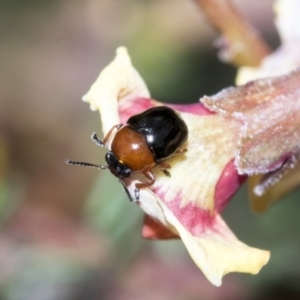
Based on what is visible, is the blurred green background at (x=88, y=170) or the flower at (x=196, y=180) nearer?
the flower at (x=196, y=180)

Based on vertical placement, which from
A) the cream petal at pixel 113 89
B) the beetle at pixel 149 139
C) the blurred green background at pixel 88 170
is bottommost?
the blurred green background at pixel 88 170

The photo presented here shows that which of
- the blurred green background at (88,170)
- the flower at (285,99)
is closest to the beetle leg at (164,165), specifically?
the flower at (285,99)

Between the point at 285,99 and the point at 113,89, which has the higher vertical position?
the point at 113,89

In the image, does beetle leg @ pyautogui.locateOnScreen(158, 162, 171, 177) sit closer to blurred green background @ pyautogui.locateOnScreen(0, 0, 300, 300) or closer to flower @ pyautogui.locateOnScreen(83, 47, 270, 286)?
flower @ pyautogui.locateOnScreen(83, 47, 270, 286)

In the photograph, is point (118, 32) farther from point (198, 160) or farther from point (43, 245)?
point (198, 160)

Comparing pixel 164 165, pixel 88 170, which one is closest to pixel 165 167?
pixel 164 165

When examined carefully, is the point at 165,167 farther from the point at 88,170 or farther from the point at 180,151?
the point at 88,170

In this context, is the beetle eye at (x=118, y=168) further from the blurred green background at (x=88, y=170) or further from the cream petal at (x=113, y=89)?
the blurred green background at (x=88, y=170)
